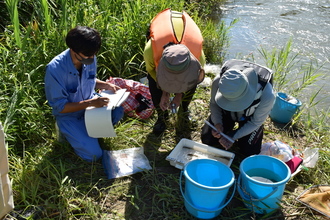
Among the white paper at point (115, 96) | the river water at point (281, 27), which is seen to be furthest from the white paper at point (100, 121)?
the river water at point (281, 27)

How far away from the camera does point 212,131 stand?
2.79 metres

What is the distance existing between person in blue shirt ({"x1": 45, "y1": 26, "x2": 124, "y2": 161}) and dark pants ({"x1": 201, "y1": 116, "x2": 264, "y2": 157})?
0.84 meters

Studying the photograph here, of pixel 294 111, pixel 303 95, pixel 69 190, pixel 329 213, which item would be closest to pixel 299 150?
pixel 294 111

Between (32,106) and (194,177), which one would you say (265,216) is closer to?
(194,177)

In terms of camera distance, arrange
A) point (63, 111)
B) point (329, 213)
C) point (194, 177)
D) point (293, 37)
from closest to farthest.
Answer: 1. point (329, 213)
2. point (194, 177)
3. point (63, 111)
4. point (293, 37)

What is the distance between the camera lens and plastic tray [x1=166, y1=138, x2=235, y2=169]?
107 inches

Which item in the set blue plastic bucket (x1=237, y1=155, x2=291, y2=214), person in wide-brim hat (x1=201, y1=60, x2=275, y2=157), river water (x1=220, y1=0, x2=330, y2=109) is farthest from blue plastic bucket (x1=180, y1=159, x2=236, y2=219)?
river water (x1=220, y1=0, x2=330, y2=109)

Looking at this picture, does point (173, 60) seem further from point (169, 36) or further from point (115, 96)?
point (115, 96)

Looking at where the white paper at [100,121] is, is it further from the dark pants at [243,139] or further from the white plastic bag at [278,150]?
the white plastic bag at [278,150]

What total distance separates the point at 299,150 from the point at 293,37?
350cm

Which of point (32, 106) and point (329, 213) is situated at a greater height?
point (32, 106)

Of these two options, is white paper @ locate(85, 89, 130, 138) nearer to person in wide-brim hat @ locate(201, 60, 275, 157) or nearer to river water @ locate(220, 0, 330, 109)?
person in wide-brim hat @ locate(201, 60, 275, 157)

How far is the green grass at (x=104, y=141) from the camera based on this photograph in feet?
7.61

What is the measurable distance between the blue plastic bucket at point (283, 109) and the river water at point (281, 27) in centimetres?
97
